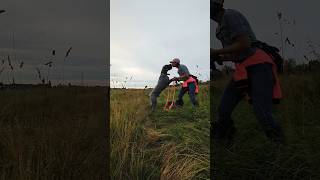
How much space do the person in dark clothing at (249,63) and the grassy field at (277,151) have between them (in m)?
0.27

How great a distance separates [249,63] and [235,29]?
0.37m

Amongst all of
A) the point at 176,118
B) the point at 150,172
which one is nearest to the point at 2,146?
the point at 150,172

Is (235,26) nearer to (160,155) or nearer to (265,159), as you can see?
(265,159)

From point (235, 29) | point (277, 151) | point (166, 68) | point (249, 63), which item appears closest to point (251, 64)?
point (249, 63)

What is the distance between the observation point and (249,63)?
4773mm

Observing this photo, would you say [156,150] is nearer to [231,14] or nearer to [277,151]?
[277,151]

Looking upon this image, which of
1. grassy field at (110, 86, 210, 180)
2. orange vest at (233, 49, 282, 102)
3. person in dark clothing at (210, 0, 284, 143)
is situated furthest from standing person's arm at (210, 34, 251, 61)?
grassy field at (110, 86, 210, 180)

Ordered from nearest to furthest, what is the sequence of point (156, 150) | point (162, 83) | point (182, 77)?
1. point (156, 150)
2. point (162, 83)
3. point (182, 77)

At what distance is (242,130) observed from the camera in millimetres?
5984

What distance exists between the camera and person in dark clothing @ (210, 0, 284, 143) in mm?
4703

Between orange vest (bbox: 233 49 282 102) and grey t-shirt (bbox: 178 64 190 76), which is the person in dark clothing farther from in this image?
→ grey t-shirt (bbox: 178 64 190 76)

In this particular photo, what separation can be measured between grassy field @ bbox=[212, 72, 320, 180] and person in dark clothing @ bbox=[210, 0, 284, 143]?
267mm

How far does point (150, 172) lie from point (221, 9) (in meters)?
1.84

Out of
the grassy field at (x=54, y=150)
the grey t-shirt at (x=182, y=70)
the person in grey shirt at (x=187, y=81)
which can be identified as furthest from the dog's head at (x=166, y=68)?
the grassy field at (x=54, y=150)
